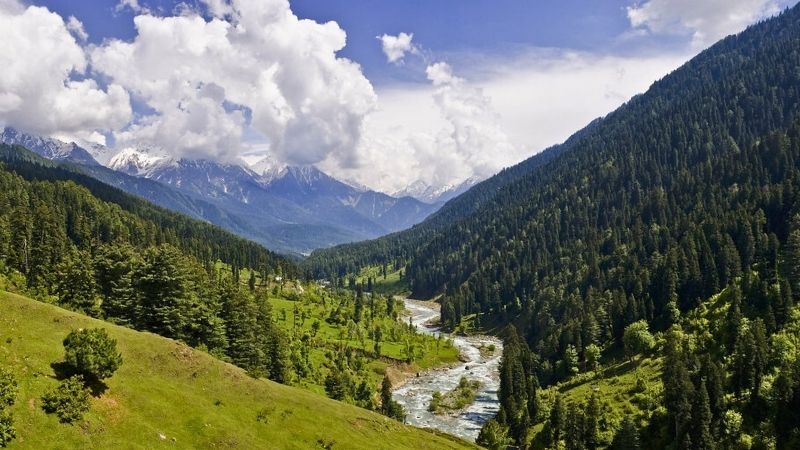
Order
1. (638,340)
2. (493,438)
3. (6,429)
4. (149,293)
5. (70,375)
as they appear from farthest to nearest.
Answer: (638,340) → (493,438) → (149,293) → (70,375) → (6,429)

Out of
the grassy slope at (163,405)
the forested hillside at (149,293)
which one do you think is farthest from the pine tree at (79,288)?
the grassy slope at (163,405)

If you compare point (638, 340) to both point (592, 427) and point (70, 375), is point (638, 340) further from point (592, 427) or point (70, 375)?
point (70, 375)

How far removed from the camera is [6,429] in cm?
4241

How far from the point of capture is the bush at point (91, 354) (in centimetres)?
5369

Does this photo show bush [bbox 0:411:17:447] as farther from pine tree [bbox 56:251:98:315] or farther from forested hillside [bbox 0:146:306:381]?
pine tree [bbox 56:251:98:315]

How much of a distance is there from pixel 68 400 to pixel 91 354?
219 inches

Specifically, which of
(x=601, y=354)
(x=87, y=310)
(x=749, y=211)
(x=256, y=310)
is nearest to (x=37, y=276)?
(x=87, y=310)

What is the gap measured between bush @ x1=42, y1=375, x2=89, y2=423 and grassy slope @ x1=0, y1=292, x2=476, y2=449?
0.78m

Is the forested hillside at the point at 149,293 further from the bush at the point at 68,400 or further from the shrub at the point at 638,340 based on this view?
the shrub at the point at 638,340

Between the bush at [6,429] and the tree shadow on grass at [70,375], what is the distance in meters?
9.67

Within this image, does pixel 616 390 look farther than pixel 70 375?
Yes

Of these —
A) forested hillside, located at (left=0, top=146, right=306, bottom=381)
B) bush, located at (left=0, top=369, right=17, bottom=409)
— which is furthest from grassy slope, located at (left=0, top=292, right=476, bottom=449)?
forested hillside, located at (left=0, top=146, right=306, bottom=381)

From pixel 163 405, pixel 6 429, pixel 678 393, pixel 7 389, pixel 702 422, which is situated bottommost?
pixel 702 422

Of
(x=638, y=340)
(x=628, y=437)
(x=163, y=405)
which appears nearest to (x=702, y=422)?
(x=628, y=437)
